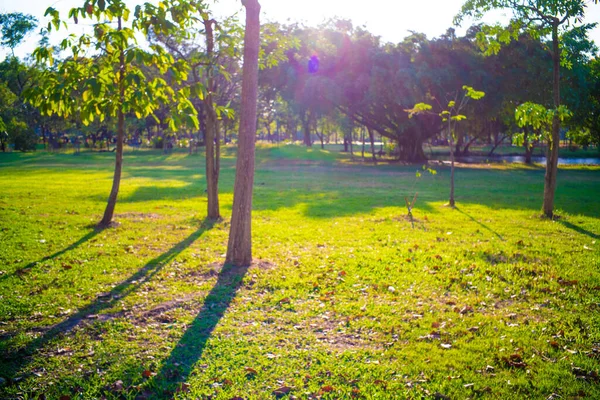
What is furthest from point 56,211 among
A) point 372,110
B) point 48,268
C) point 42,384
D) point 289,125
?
point 289,125

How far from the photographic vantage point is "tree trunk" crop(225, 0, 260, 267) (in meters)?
8.06

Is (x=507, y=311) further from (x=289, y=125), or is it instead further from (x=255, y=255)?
(x=289, y=125)

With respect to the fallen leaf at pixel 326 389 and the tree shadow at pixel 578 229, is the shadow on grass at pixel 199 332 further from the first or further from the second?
the tree shadow at pixel 578 229

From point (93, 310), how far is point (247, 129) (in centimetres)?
361

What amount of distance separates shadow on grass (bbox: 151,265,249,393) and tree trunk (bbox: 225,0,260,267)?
844 mm

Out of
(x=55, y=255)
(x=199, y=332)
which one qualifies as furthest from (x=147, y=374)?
(x=55, y=255)

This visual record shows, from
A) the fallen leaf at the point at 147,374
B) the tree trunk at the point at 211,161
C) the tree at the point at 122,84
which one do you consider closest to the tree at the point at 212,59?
the tree trunk at the point at 211,161

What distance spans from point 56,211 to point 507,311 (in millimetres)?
12430

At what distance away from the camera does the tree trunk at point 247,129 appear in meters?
8.06

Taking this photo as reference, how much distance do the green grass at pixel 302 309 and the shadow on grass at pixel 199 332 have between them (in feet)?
0.08

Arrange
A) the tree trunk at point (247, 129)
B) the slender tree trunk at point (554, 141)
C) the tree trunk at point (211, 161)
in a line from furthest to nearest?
1. the slender tree trunk at point (554, 141)
2. the tree trunk at point (211, 161)
3. the tree trunk at point (247, 129)

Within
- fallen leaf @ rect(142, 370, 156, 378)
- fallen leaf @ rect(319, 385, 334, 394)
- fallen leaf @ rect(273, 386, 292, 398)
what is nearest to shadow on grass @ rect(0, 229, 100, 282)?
fallen leaf @ rect(142, 370, 156, 378)

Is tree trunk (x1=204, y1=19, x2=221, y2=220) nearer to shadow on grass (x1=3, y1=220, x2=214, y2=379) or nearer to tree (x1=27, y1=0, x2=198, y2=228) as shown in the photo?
shadow on grass (x1=3, y1=220, x2=214, y2=379)

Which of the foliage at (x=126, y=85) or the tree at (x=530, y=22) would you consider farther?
the tree at (x=530, y=22)
